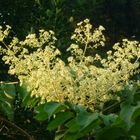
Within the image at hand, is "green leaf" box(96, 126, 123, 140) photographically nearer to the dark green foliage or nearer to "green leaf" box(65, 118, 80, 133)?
the dark green foliage

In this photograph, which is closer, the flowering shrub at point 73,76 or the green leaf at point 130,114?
the green leaf at point 130,114

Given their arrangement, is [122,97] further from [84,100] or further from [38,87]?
[38,87]

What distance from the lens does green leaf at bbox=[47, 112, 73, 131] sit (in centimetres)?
267

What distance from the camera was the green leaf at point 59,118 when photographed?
8.77 feet

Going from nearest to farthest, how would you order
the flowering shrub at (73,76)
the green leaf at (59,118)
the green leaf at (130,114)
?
the green leaf at (130,114)
the green leaf at (59,118)
the flowering shrub at (73,76)

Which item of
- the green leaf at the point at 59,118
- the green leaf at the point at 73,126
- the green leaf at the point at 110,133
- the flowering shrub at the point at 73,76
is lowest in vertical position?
the green leaf at the point at 110,133

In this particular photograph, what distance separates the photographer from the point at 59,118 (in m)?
2.69

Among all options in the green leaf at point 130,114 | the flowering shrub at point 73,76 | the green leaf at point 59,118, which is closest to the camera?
the green leaf at point 130,114

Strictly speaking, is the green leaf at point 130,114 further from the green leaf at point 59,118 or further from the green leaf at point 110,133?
the green leaf at point 59,118

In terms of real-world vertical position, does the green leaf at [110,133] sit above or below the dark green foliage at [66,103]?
below

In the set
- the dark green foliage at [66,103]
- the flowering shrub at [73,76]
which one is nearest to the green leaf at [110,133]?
the dark green foliage at [66,103]

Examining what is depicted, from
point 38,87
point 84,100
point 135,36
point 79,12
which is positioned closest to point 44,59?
point 38,87

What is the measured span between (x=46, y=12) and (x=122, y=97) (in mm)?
4995

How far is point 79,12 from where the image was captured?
10.4m
